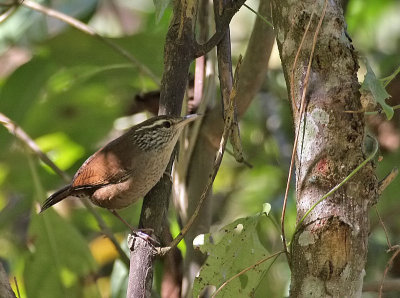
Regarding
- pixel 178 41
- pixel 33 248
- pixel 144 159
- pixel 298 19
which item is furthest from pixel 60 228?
pixel 298 19

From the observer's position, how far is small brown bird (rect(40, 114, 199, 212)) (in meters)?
2.48

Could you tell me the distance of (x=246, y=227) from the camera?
6.13ft

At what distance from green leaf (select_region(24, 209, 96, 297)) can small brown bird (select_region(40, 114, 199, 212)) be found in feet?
0.69

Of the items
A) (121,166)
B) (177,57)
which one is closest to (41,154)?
(121,166)

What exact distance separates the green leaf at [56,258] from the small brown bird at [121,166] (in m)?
0.21

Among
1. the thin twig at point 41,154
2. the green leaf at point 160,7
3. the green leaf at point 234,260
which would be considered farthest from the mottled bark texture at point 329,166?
the thin twig at point 41,154

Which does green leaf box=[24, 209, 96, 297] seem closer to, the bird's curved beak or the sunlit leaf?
the sunlit leaf

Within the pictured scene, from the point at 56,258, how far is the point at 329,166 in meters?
1.57

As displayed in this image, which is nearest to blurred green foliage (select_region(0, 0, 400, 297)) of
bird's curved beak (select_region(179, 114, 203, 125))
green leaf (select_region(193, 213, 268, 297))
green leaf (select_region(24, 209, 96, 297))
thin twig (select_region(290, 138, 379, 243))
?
green leaf (select_region(24, 209, 96, 297))

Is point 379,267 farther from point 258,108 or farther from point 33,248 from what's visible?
point 33,248

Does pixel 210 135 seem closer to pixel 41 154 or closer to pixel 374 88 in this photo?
pixel 41 154

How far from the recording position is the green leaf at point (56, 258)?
2.68 m

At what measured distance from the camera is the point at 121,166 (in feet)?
8.53

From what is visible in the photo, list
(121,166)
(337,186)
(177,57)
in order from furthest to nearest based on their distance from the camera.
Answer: (121,166) < (177,57) < (337,186)
